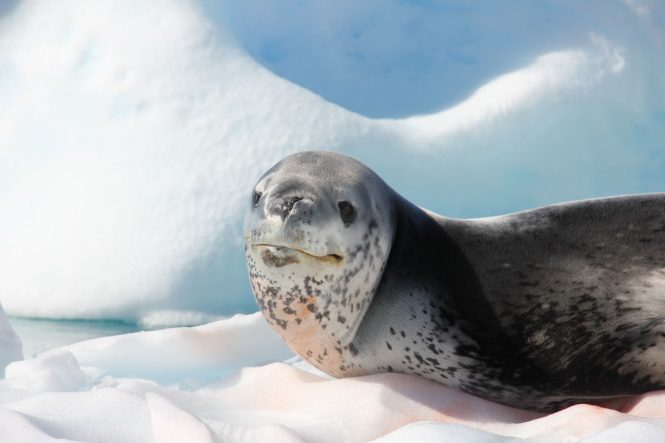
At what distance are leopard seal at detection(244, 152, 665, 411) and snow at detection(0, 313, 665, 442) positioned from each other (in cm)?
5

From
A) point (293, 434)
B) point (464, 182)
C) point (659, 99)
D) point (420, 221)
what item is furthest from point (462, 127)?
point (293, 434)

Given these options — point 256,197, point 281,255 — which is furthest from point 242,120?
point 281,255

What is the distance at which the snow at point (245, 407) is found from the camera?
107 cm

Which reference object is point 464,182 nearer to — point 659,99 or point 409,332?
point 659,99

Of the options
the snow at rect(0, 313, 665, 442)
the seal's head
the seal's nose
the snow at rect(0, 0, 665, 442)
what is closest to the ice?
the snow at rect(0, 0, 665, 442)

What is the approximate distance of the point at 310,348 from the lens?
55.2 inches

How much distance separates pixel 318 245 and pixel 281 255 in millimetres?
64

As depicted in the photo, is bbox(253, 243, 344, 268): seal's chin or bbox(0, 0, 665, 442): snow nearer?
bbox(253, 243, 344, 268): seal's chin

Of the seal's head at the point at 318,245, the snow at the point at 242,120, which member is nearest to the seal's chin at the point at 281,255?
the seal's head at the point at 318,245

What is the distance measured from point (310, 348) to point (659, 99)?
12.1 ft

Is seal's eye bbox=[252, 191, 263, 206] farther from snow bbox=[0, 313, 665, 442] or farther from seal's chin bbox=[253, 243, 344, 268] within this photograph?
snow bbox=[0, 313, 665, 442]

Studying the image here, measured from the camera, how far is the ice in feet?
11.1

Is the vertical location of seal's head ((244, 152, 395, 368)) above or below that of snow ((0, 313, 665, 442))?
above

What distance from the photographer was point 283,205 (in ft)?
4.03
